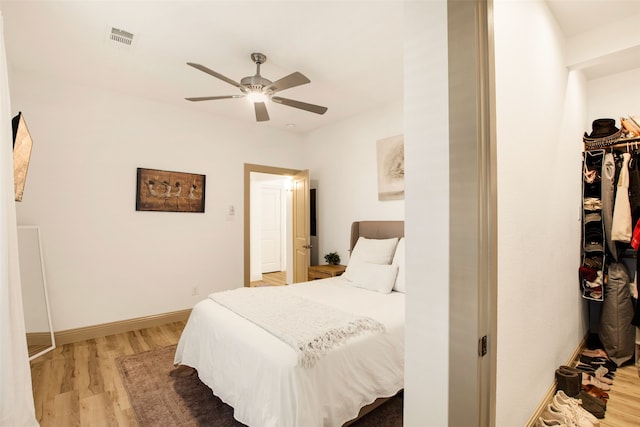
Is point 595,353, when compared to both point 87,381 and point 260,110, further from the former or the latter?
point 87,381

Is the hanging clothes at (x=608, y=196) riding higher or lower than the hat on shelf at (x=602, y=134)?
lower

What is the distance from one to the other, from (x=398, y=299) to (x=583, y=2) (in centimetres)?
244

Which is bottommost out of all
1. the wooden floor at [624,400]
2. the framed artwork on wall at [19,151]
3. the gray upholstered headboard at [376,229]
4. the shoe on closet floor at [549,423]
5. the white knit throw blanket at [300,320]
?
the wooden floor at [624,400]

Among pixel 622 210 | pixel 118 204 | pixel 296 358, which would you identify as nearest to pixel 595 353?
pixel 622 210

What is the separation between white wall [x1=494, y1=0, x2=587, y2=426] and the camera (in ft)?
4.17

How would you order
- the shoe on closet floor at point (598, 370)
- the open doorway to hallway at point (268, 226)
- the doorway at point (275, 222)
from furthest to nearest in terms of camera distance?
the open doorway to hallway at point (268, 226), the doorway at point (275, 222), the shoe on closet floor at point (598, 370)

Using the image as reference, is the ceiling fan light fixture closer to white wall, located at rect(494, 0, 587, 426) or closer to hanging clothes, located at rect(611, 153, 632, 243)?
white wall, located at rect(494, 0, 587, 426)

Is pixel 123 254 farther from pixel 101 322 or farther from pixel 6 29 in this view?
pixel 6 29

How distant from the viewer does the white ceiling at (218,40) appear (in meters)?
2.07

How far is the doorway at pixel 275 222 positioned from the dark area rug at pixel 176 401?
192cm

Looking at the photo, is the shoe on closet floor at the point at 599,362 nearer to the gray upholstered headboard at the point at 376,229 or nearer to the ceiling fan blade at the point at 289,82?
the gray upholstered headboard at the point at 376,229

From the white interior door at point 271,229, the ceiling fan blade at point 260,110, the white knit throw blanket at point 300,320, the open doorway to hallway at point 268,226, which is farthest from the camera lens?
the white interior door at point 271,229

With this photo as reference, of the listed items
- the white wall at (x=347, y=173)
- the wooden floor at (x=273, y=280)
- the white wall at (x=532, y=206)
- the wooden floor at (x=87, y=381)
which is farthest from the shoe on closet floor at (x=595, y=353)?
the wooden floor at (x=273, y=280)

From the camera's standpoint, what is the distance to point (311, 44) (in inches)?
98.7
